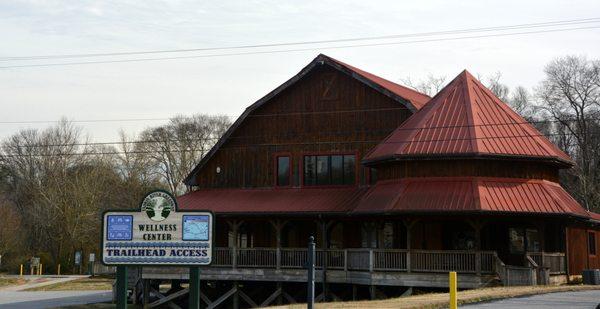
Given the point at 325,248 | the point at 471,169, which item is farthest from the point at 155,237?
the point at 325,248

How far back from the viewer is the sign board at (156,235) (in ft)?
57.9

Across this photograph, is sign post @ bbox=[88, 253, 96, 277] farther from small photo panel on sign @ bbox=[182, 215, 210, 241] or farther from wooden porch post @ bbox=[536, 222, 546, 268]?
small photo panel on sign @ bbox=[182, 215, 210, 241]

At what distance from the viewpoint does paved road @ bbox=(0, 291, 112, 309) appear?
→ 4328 centimetres

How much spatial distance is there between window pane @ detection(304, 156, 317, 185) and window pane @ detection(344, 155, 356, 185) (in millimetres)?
1626

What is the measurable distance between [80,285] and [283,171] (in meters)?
21.9

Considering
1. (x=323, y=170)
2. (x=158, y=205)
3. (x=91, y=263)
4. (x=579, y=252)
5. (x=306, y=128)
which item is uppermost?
(x=306, y=128)

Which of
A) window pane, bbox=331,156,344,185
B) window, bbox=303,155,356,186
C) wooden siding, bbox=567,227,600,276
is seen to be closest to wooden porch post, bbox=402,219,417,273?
window, bbox=303,155,356,186

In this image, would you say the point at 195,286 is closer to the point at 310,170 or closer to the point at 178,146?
the point at 310,170

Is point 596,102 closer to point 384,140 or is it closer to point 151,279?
point 384,140

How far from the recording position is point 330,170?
136 ft

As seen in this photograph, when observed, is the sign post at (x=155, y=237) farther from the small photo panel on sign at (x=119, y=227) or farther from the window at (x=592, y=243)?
the window at (x=592, y=243)

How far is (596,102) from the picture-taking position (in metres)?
67.1

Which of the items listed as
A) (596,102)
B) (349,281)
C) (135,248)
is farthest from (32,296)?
(596,102)

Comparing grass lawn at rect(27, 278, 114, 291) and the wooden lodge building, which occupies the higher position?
the wooden lodge building
